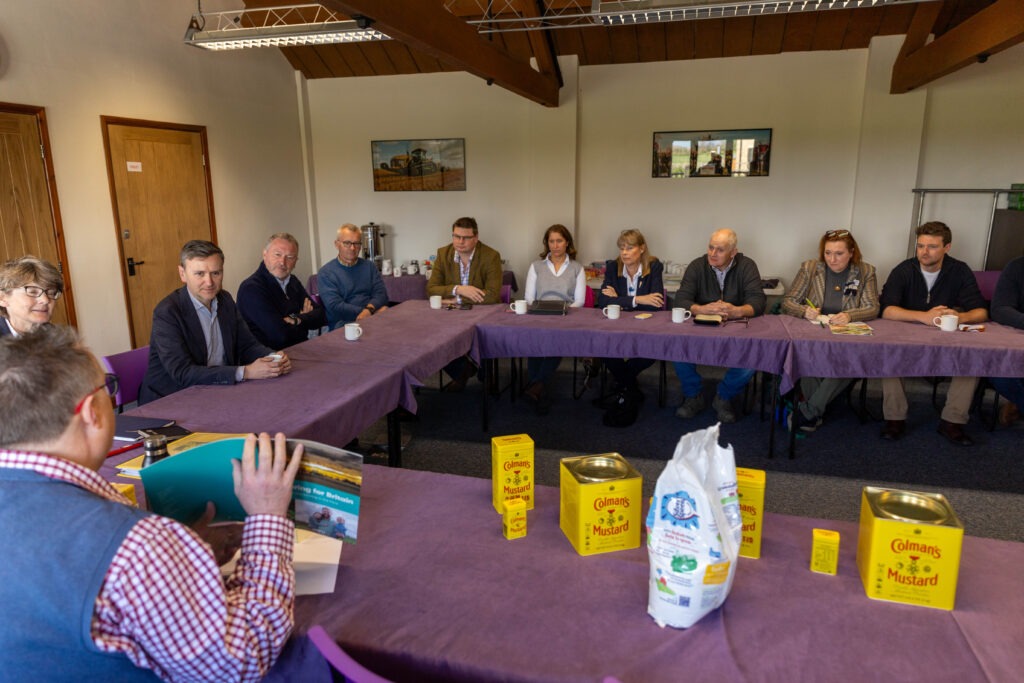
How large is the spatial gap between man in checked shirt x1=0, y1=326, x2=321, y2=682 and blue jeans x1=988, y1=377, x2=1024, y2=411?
3924 mm

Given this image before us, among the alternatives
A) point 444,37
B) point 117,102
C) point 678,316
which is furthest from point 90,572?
point 117,102

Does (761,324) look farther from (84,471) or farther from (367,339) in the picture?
(84,471)

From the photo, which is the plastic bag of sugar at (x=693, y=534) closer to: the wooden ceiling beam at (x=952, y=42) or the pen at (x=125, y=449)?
the pen at (x=125, y=449)

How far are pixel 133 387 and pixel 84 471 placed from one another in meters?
2.17

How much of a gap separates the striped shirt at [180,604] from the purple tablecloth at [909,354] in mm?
2844

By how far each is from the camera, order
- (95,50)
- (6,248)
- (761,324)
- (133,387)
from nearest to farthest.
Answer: (133,387) → (761,324) → (6,248) → (95,50)

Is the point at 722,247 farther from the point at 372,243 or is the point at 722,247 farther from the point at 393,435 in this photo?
the point at 372,243

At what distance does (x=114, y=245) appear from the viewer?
4871 mm

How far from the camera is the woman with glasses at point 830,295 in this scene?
3734mm

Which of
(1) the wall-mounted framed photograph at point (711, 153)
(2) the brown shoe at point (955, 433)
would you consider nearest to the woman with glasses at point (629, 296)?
(2) the brown shoe at point (955, 433)

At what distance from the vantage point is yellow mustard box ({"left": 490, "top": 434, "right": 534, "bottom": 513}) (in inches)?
57.5

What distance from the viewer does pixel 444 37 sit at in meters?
3.77

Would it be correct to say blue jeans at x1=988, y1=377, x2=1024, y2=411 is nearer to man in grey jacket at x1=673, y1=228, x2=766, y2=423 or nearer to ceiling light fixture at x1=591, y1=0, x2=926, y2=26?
man in grey jacket at x1=673, y1=228, x2=766, y2=423

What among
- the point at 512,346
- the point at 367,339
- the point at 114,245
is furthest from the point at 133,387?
the point at 114,245
